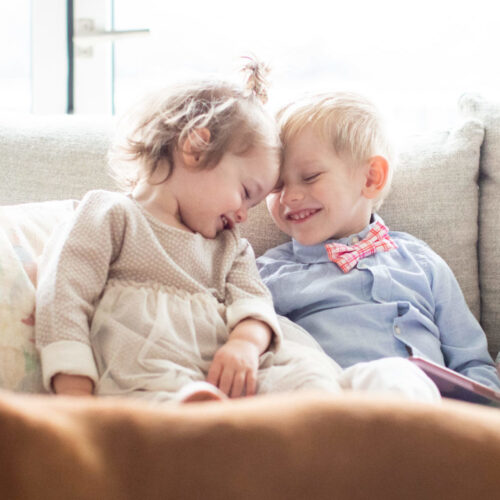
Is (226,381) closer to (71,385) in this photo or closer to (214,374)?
(214,374)

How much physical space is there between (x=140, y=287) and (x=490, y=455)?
Answer: 0.75 metres

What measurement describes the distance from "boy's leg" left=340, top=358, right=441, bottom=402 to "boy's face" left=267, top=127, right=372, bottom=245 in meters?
0.48

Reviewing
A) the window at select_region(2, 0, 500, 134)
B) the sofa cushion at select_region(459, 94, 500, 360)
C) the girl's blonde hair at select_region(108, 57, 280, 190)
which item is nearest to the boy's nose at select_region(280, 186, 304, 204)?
the girl's blonde hair at select_region(108, 57, 280, 190)

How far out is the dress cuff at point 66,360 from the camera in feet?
2.96

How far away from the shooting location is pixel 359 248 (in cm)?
137

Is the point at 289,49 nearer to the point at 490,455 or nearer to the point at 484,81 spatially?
the point at 484,81

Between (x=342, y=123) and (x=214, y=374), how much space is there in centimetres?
65

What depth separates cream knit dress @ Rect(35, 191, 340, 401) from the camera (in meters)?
0.93

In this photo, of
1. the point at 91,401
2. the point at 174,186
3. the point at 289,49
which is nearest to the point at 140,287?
the point at 174,186

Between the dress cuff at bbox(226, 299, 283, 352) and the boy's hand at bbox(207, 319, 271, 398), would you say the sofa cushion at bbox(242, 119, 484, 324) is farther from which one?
the boy's hand at bbox(207, 319, 271, 398)

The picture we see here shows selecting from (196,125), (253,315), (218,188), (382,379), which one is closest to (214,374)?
(253,315)

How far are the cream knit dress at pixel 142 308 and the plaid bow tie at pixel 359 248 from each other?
0.78ft

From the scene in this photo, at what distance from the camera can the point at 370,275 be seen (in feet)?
4.38

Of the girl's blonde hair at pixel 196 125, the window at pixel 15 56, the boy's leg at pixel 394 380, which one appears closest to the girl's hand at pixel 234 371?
the boy's leg at pixel 394 380
